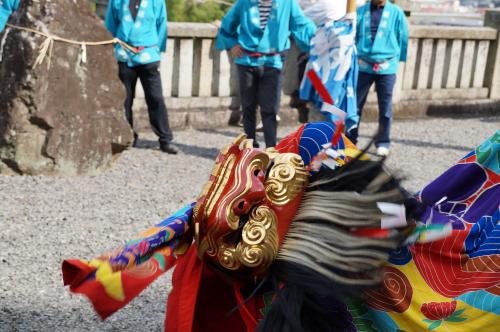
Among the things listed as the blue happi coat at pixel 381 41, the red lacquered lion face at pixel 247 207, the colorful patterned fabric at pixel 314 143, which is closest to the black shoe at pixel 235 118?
the blue happi coat at pixel 381 41

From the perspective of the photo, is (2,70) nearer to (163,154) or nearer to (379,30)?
(163,154)

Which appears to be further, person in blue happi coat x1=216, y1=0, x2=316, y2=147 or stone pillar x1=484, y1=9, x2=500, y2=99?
stone pillar x1=484, y1=9, x2=500, y2=99

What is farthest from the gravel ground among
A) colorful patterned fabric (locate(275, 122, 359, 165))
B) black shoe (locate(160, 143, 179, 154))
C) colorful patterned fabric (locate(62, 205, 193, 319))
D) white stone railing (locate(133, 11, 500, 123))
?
colorful patterned fabric (locate(62, 205, 193, 319))

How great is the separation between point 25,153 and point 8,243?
1.34 metres

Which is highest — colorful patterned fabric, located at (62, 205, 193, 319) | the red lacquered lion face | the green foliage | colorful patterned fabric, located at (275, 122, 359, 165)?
colorful patterned fabric, located at (275, 122, 359, 165)

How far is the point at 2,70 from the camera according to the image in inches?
222

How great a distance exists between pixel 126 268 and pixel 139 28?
4.29 metres

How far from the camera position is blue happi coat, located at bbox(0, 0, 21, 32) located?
19.2 feet

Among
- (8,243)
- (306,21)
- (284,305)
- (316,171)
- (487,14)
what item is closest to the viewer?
(284,305)

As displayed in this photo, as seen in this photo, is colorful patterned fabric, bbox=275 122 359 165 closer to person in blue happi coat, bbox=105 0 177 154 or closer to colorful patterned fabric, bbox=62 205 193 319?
colorful patterned fabric, bbox=62 205 193 319

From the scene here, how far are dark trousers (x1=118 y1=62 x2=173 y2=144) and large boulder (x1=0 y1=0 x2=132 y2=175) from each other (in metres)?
0.37

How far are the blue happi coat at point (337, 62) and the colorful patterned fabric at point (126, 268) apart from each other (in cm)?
396

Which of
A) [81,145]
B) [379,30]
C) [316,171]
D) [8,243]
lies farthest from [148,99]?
[316,171]

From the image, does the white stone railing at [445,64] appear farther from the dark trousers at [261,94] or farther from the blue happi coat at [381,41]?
the dark trousers at [261,94]
